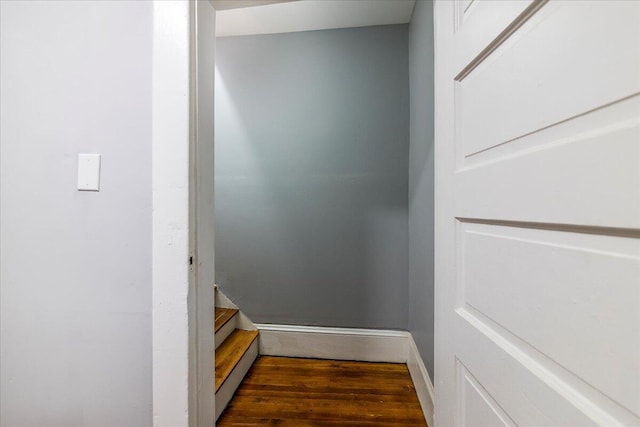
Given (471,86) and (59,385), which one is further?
(59,385)

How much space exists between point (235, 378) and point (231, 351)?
6.9 inches

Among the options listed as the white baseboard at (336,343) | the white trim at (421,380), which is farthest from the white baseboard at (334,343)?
the white trim at (421,380)

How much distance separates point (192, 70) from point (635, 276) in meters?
1.06

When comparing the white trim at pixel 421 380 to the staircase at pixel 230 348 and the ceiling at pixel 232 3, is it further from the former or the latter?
the ceiling at pixel 232 3

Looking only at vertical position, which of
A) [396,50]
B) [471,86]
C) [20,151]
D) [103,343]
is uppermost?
[396,50]

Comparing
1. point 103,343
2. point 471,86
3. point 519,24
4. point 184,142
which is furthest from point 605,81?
point 103,343

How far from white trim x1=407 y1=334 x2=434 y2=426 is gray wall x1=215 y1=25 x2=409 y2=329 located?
0.24 metres

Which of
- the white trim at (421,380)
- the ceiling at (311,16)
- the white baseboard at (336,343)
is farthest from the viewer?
the white baseboard at (336,343)

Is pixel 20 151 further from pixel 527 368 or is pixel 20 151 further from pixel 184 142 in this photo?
pixel 527 368

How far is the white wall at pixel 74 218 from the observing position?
86 centimetres

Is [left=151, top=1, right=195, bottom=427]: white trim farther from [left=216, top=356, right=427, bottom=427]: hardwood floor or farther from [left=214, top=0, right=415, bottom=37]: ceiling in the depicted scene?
[left=214, top=0, right=415, bottom=37]: ceiling

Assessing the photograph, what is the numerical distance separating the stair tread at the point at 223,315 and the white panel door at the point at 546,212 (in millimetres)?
1455

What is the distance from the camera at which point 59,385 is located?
89 cm

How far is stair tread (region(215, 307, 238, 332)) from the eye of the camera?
1.76m
